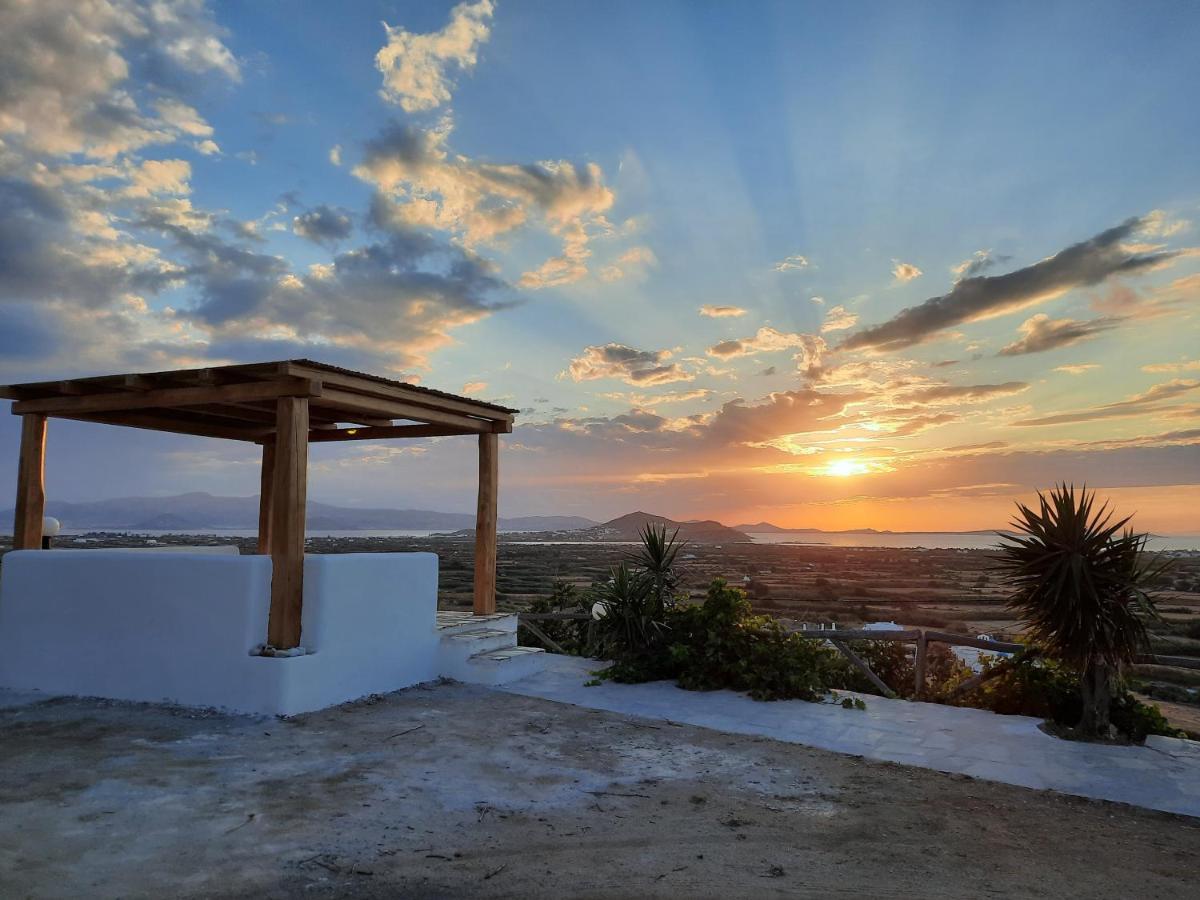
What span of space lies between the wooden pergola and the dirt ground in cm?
187

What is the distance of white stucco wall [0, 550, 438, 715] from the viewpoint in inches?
272

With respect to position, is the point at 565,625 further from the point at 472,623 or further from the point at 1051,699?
the point at 1051,699

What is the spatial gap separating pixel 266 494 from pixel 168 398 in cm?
406

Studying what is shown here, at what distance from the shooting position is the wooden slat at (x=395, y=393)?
7146 millimetres

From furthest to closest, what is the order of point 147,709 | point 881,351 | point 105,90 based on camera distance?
point 881,351
point 105,90
point 147,709

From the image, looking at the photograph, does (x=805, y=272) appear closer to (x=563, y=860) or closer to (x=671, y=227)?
(x=671, y=227)

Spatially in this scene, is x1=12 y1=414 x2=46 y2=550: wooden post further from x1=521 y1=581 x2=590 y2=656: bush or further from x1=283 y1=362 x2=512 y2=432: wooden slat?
x1=521 y1=581 x2=590 y2=656: bush

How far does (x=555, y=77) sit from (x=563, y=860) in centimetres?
1028

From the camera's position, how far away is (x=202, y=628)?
7.05 metres

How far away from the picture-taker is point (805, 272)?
1245 cm

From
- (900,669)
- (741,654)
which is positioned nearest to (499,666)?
(741,654)

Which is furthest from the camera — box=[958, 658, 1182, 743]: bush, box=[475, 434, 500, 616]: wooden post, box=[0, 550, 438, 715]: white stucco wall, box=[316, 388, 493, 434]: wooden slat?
box=[475, 434, 500, 616]: wooden post

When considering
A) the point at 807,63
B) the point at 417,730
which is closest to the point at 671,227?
the point at 807,63

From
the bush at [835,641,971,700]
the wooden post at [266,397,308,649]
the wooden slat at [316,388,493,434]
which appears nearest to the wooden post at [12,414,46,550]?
the wooden slat at [316,388,493,434]
